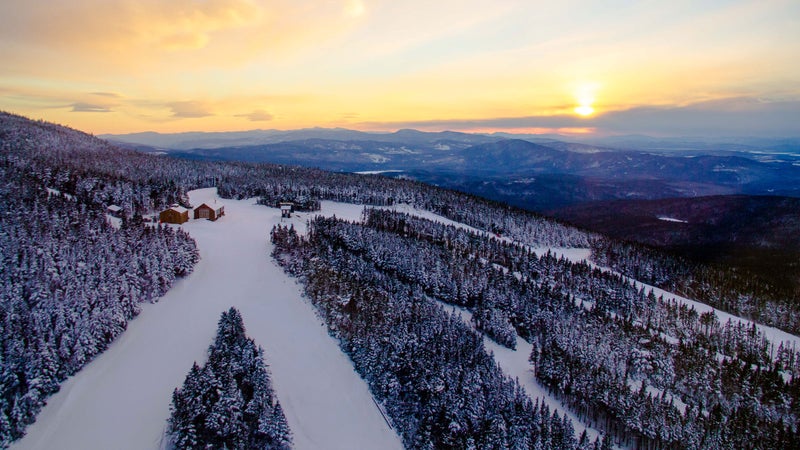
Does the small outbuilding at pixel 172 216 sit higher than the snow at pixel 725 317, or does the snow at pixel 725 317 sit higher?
the small outbuilding at pixel 172 216

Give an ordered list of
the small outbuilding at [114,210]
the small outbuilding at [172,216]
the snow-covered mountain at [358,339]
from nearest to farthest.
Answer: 1. the snow-covered mountain at [358,339]
2. the small outbuilding at [114,210]
3. the small outbuilding at [172,216]

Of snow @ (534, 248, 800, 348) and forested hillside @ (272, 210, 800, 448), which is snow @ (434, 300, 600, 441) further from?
snow @ (534, 248, 800, 348)

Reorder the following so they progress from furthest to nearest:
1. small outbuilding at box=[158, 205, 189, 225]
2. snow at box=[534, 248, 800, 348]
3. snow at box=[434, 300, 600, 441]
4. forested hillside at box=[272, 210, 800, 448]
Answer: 1. small outbuilding at box=[158, 205, 189, 225]
2. snow at box=[534, 248, 800, 348]
3. snow at box=[434, 300, 600, 441]
4. forested hillside at box=[272, 210, 800, 448]

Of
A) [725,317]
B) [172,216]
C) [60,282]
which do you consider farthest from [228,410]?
[725,317]

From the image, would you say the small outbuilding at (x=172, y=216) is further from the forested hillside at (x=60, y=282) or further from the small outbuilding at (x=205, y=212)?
the forested hillside at (x=60, y=282)

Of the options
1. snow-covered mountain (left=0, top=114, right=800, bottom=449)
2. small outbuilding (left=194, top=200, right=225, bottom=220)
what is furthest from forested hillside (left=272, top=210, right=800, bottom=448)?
small outbuilding (left=194, top=200, right=225, bottom=220)

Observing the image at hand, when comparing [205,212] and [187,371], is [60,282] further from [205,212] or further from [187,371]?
[205,212]

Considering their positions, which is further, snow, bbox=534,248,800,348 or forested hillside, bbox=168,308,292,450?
snow, bbox=534,248,800,348

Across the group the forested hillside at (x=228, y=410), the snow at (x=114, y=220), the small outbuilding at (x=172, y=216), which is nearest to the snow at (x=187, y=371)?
the forested hillside at (x=228, y=410)

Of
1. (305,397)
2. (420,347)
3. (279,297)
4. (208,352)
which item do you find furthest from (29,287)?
(420,347)
